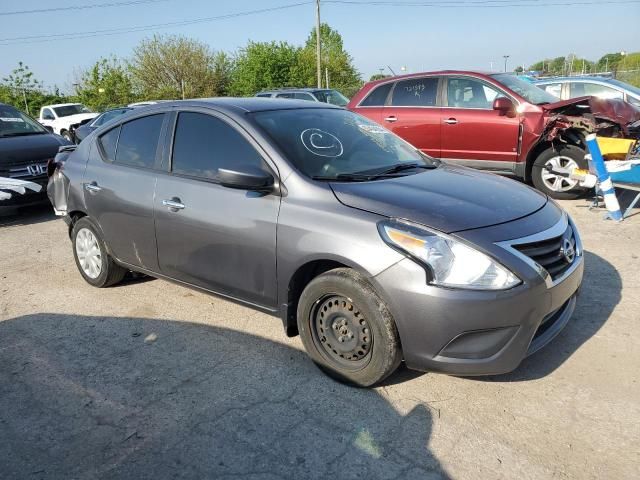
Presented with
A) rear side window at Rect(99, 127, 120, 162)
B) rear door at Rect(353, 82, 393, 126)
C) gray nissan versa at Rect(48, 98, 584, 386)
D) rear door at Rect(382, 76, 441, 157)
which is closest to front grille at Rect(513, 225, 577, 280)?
gray nissan versa at Rect(48, 98, 584, 386)

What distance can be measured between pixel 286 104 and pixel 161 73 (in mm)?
41925

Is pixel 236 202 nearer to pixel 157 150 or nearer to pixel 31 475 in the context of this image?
pixel 157 150

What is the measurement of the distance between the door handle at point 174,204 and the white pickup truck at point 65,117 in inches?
789

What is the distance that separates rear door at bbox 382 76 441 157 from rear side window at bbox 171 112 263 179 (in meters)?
4.91

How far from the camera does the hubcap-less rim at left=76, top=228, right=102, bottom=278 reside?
192 inches

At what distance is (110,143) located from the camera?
4.68m

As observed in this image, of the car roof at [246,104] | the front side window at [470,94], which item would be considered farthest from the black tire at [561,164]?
the car roof at [246,104]

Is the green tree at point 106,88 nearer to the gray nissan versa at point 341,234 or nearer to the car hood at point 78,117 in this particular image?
the car hood at point 78,117

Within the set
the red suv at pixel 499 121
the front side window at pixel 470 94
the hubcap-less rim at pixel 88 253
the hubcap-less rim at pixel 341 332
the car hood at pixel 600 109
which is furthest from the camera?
the front side window at pixel 470 94

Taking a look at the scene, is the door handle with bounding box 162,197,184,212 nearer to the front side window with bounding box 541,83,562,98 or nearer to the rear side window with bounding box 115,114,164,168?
the rear side window with bounding box 115,114,164,168

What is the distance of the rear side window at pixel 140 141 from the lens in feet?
13.8

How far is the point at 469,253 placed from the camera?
2.76m

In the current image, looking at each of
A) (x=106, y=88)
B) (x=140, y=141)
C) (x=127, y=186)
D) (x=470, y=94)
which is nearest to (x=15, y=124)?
(x=140, y=141)

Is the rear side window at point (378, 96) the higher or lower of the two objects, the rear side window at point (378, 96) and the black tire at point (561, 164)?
the higher
